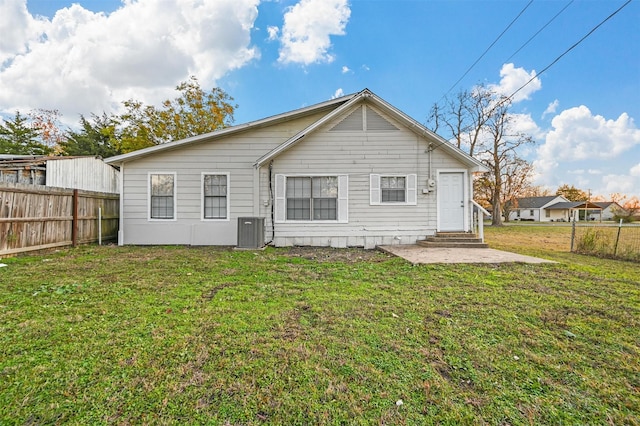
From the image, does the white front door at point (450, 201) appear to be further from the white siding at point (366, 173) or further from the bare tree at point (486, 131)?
the bare tree at point (486, 131)

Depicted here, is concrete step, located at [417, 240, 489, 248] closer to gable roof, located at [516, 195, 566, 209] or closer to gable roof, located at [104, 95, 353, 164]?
gable roof, located at [104, 95, 353, 164]

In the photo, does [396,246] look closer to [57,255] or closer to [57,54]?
[57,255]

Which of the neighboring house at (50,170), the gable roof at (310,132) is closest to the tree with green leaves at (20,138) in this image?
the neighboring house at (50,170)

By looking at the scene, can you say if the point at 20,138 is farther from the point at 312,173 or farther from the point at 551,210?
the point at 551,210

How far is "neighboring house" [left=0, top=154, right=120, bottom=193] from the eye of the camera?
12.0m

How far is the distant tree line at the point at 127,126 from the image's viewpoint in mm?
20438

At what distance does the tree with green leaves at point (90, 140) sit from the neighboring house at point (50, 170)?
11.2 metres

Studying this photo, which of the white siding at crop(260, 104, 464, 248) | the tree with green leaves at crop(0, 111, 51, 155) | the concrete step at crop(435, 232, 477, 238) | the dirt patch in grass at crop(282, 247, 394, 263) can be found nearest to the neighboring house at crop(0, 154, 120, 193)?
the white siding at crop(260, 104, 464, 248)

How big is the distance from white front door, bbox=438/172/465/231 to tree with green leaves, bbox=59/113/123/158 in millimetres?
26184

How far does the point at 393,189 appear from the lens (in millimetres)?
9133

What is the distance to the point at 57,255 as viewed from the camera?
22.6 feet

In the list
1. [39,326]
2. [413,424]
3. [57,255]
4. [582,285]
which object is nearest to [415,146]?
[582,285]

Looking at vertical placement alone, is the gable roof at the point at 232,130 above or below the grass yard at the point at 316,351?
above

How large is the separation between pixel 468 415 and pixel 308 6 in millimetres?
13450
